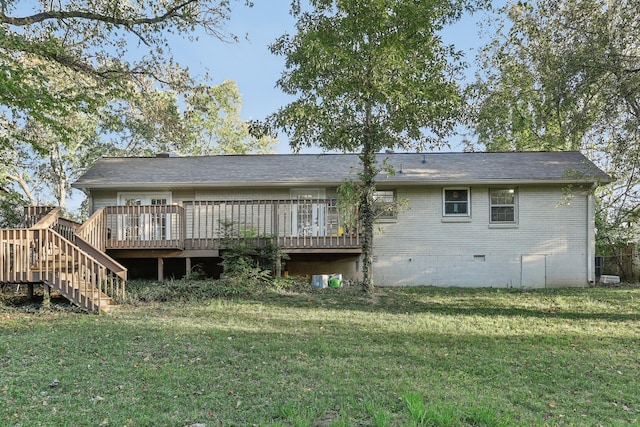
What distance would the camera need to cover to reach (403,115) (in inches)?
384

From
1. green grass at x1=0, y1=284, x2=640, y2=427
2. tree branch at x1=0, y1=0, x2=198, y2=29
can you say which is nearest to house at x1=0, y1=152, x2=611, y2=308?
green grass at x1=0, y1=284, x2=640, y2=427

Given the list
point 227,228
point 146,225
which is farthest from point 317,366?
point 146,225

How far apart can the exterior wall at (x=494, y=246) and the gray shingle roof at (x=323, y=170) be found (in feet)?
2.31

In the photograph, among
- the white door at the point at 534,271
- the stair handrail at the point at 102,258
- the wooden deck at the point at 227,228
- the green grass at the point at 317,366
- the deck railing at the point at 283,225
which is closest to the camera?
the green grass at the point at 317,366

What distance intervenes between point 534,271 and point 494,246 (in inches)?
53.5

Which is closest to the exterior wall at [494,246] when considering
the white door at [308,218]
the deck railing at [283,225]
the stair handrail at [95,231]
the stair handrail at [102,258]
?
the deck railing at [283,225]

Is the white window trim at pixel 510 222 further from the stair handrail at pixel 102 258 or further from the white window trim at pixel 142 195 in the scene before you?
the stair handrail at pixel 102 258

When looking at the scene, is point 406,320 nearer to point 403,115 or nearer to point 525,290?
point 403,115

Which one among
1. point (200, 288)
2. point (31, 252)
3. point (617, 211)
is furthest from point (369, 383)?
point (617, 211)

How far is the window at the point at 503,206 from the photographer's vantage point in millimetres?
12938

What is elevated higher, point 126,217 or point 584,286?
point 126,217

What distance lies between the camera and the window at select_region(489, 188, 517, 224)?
12.9 metres

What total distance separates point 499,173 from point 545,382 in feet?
29.7

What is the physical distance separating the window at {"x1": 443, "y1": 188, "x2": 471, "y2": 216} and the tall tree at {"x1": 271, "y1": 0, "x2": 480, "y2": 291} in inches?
118
